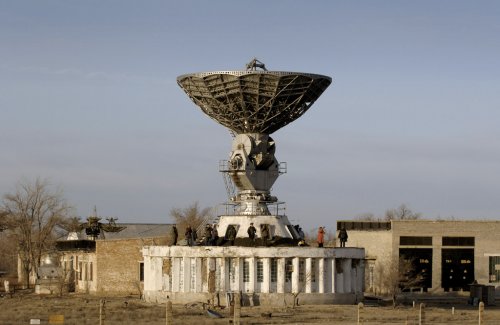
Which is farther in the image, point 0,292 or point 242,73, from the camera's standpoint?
point 0,292

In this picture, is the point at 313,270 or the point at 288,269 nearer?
the point at 288,269

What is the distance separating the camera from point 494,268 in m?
98.4

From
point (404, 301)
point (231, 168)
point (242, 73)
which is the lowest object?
point (404, 301)

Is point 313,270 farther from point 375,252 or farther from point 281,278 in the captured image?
point 375,252

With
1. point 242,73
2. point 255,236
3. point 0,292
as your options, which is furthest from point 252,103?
point 0,292

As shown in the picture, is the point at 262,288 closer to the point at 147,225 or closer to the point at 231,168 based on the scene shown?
the point at 231,168

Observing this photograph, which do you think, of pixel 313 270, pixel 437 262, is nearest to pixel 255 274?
pixel 313 270

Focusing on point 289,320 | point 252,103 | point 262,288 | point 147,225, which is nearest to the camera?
point 289,320

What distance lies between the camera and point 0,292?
8731 cm

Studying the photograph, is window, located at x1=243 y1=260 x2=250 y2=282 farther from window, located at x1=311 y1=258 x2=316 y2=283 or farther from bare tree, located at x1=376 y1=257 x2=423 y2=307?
bare tree, located at x1=376 y1=257 x2=423 y2=307

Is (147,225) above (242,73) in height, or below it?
below

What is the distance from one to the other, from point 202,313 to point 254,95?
1863cm

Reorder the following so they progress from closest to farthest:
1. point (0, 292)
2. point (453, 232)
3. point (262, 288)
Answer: point (262, 288), point (0, 292), point (453, 232)

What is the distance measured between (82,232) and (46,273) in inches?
432
